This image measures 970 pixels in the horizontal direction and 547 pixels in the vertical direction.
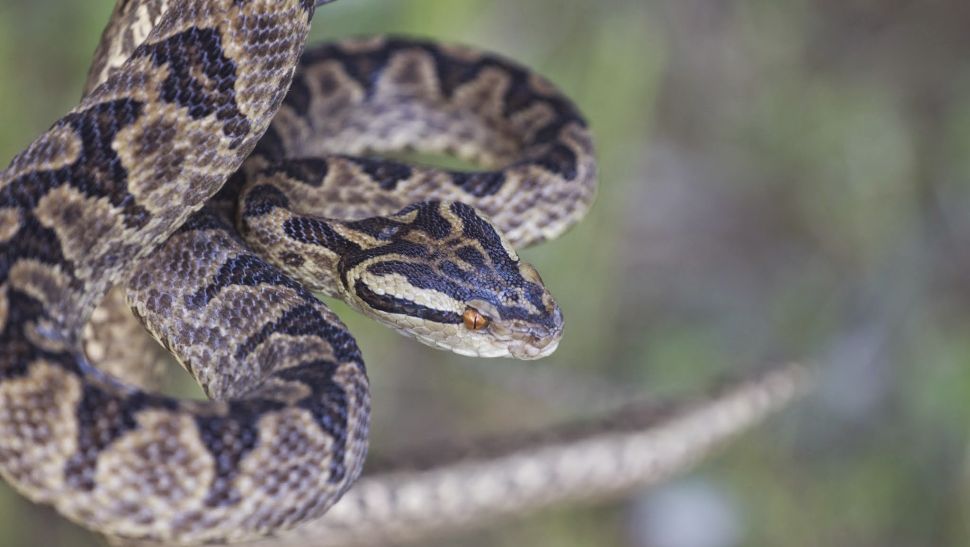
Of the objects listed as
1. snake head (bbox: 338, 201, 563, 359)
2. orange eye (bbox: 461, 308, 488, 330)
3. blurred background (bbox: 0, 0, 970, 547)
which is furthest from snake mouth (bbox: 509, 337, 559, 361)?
blurred background (bbox: 0, 0, 970, 547)

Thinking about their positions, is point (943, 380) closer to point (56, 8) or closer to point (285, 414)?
point (285, 414)

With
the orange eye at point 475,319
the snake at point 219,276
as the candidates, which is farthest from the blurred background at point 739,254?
the orange eye at point 475,319

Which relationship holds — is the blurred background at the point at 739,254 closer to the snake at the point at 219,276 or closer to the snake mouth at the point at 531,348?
the snake at the point at 219,276

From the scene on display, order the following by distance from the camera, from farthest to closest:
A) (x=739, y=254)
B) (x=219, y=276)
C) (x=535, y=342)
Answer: (x=739, y=254) < (x=535, y=342) < (x=219, y=276)

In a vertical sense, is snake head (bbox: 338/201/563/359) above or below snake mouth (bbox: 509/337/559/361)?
above

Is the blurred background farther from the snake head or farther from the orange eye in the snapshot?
the orange eye

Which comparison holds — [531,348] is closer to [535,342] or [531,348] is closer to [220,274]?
[535,342]

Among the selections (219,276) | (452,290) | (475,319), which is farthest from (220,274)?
(475,319)
